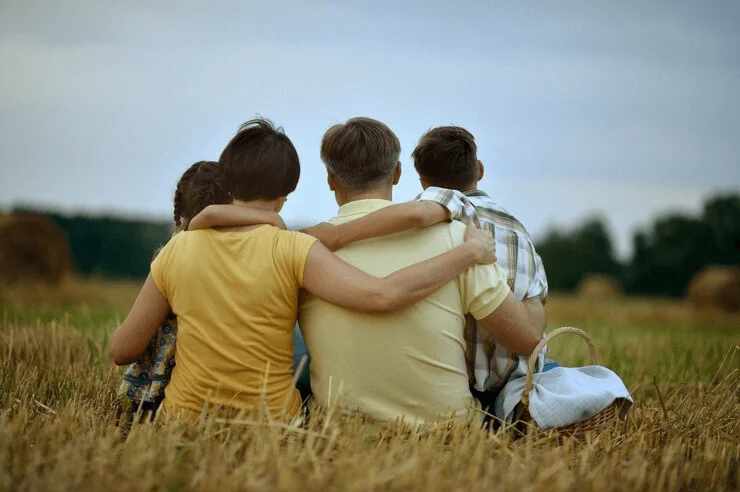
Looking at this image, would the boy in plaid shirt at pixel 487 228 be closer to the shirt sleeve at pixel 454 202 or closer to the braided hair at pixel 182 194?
the shirt sleeve at pixel 454 202

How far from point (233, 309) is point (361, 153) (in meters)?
0.84

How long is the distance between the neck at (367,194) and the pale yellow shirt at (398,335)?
0.05 m

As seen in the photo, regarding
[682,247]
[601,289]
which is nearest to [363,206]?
[601,289]

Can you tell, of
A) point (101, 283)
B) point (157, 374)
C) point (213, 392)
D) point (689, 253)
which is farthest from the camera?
point (689, 253)

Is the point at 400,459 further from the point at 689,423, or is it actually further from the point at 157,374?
the point at 689,423

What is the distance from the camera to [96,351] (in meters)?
6.00

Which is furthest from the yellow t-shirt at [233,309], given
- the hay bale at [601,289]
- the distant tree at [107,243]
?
the hay bale at [601,289]

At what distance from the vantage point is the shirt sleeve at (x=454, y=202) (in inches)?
141

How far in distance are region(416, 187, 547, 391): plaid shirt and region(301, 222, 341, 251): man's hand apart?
2.26ft

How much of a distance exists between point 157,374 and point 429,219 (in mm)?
1427

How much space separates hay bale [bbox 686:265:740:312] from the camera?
16359 millimetres

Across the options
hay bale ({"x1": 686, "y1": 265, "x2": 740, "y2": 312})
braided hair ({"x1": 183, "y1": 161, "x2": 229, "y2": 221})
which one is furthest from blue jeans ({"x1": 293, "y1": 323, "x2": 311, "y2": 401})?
hay bale ({"x1": 686, "y1": 265, "x2": 740, "y2": 312})

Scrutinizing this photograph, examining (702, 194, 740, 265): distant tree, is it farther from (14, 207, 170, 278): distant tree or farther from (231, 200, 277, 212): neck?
(231, 200, 277, 212): neck

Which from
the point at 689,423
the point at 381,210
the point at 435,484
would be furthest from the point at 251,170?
the point at 689,423
